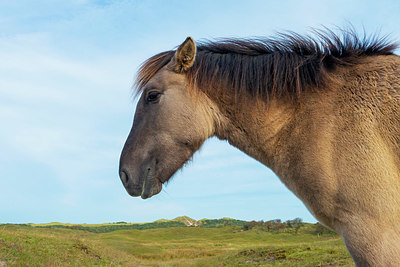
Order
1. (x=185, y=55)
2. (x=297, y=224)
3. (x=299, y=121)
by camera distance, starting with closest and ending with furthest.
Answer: (x=299, y=121) → (x=185, y=55) → (x=297, y=224)

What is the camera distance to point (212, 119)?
4.34m

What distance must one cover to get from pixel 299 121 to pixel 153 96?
1.90 m

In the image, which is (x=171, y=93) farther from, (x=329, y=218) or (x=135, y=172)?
(x=329, y=218)

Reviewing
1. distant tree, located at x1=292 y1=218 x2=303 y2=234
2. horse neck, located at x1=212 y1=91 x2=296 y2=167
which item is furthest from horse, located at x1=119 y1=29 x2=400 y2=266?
distant tree, located at x1=292 y1=218 x2=303 y2=234

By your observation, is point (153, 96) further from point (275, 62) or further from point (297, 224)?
point (297, 224)

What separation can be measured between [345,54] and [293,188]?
1.91 m

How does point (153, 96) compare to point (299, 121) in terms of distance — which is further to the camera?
point (153, 96)

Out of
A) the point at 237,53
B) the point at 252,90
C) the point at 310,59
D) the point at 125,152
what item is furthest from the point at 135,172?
the point at 310,59

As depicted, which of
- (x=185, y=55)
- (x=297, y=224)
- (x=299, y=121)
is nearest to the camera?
(x=299, y=121)

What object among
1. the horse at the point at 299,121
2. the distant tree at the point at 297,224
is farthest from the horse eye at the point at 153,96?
the distant tree at the point at 297,224

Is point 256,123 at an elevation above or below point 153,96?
below

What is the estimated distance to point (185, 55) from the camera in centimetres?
432

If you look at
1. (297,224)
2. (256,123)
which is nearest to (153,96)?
(256,123)

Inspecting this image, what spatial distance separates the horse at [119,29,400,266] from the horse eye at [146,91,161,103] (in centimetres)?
1
